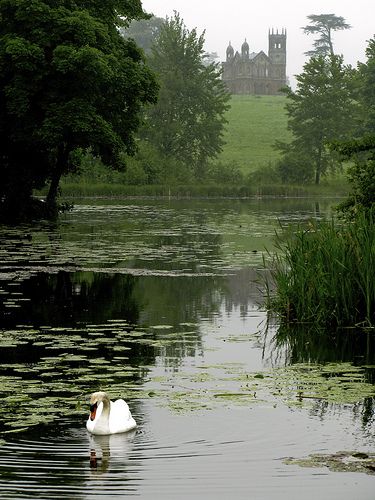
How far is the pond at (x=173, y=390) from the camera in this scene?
30.1ft

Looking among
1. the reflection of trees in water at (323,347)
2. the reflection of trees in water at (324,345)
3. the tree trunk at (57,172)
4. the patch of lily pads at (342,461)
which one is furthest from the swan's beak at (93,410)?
the tree trunk at (57,172)

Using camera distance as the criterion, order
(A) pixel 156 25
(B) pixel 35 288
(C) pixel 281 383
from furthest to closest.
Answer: (A) pixel 156 25 < (B) pixel 35 288 < (C) pixel 281 383

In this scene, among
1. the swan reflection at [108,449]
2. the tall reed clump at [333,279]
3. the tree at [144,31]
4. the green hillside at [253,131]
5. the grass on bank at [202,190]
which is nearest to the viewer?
the swan reflection at [108,449]

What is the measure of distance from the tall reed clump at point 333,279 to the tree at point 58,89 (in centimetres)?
2685

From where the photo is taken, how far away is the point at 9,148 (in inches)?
1874

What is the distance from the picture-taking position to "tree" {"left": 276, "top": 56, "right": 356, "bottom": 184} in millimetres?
103500

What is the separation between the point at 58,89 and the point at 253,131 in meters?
83.3

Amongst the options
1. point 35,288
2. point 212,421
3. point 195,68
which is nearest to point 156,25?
point 195,68

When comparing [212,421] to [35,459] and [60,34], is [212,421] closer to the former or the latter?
[35,459]

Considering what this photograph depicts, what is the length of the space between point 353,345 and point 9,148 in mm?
33532

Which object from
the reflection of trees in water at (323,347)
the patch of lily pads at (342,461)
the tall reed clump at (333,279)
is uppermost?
the tall reed clump at (333,279)

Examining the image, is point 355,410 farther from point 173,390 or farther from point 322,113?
point 322,113

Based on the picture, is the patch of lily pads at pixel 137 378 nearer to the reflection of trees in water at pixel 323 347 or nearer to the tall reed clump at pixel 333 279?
the reflection of trees in water at pixel 323 347

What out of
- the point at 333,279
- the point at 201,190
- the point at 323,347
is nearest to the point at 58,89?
the point at 333,279
